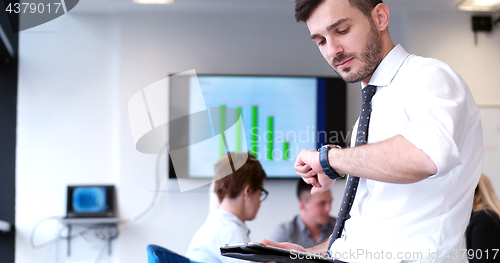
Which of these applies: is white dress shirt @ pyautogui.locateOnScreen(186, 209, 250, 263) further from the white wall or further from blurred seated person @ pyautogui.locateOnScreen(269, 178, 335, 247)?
the white wall

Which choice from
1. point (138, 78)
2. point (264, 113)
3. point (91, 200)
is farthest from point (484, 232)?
point (91, 200)

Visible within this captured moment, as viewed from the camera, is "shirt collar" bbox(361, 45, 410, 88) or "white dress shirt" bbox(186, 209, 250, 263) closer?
"shirt collar" bbox(361, 45, 410, 88)

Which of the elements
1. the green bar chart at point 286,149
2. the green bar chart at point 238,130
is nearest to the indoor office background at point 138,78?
the green bar chart at point 286,149

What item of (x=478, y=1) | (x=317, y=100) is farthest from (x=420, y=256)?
(x=478, y=1)

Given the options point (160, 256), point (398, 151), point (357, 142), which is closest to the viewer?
point (398, 151)

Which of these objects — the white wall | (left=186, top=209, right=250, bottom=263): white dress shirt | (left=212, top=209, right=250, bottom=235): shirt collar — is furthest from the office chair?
the white wall

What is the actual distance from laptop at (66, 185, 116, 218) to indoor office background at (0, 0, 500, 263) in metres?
0.10

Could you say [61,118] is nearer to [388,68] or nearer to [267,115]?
[267,115]

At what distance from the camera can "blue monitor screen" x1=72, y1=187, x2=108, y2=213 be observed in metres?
3.33

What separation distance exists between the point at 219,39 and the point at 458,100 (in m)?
2.89

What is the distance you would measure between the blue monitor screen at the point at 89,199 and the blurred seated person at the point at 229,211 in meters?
1.42

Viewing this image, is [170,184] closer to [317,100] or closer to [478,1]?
[317,100]

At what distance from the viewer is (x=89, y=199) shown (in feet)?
11.0

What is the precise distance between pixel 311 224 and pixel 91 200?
176 cm
